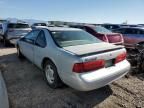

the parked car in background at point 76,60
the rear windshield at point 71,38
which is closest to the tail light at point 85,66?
the parked car in background at point 76,60

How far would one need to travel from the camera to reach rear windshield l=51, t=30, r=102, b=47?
13.8 feet

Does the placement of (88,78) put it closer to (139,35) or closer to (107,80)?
(107,80)

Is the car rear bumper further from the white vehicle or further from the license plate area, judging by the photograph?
the white vehicle

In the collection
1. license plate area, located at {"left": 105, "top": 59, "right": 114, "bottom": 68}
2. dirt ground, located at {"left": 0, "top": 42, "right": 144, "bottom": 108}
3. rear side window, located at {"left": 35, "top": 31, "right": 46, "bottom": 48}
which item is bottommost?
dirt ground, located at {"left": 0, "top": 42, "right": 144, "bottom": 108}

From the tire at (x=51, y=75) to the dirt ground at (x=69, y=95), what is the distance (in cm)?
17

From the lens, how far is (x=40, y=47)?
4.64 m

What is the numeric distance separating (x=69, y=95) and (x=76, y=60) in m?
1.10

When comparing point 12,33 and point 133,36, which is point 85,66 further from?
point 12,33

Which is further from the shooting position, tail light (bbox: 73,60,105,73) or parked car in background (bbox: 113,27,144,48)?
parked car in background (bbox: 113,27,144,48)

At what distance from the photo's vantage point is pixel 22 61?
693 cm

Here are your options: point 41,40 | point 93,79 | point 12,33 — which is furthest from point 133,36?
point 12,33

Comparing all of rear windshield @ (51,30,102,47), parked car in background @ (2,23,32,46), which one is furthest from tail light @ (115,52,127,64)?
parked car in background @ (2,23,32,46)

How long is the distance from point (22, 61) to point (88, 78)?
438 centimetres

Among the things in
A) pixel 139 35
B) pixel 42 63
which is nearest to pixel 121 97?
pixel 42 63
